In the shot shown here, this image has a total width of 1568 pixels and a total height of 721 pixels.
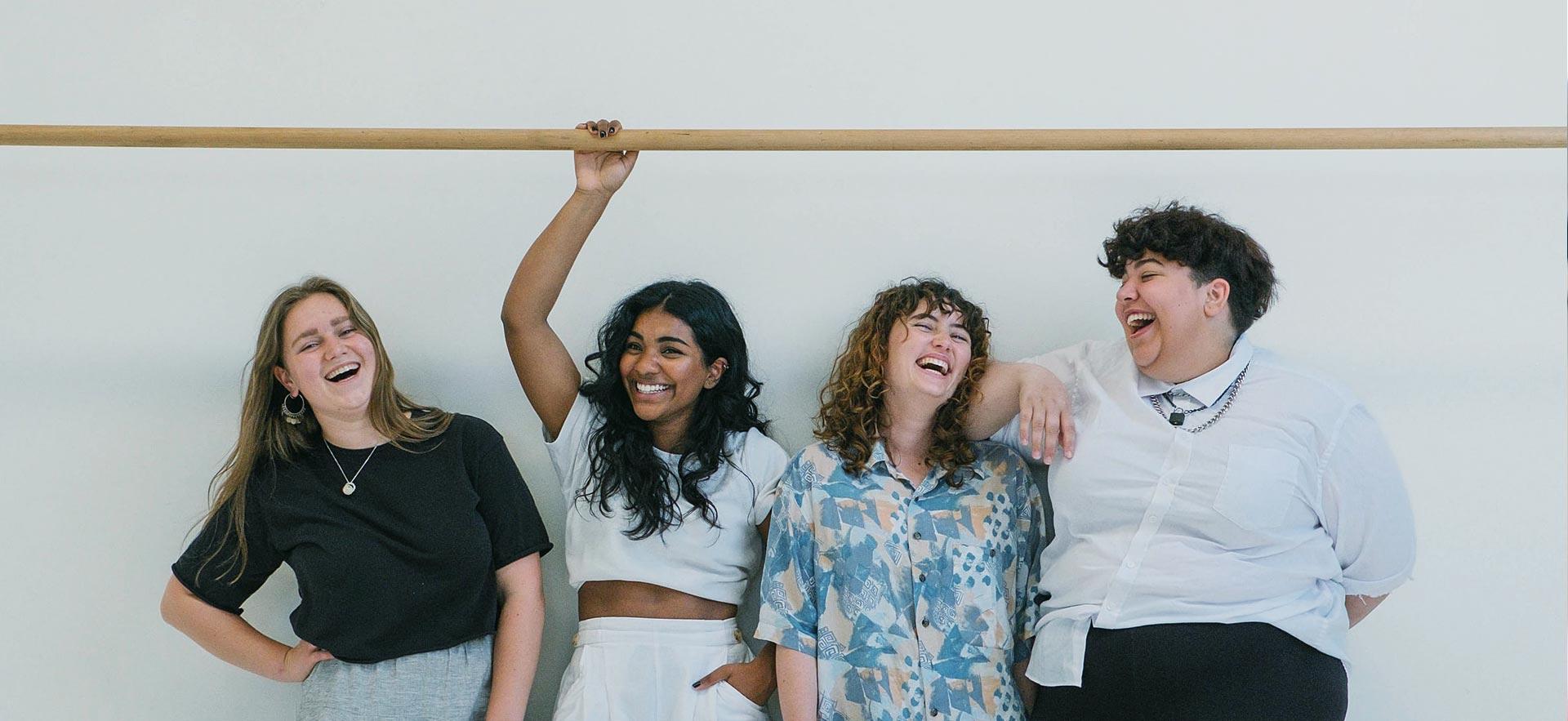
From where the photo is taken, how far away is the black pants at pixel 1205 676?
201cm

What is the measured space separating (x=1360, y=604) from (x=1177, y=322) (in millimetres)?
655

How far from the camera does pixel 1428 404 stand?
2508 millimetres

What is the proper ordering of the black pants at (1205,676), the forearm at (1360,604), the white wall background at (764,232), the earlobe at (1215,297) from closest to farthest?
the black pants at (1205,676) → the earlobe at (1215,297) → the forearm at (1360,604) → the white wall background at (764,232)

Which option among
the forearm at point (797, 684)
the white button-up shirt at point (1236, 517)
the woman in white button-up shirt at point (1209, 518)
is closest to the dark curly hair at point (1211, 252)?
the woman in white button-up shirt at point (1209, 518)

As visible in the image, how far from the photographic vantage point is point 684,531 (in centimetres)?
230

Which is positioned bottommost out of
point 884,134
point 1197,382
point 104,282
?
point 1197,382

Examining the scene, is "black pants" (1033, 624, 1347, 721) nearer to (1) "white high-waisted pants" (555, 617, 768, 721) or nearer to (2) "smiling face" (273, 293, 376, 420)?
(1) "white high-waisted pants" (555, 617, 768, 721)

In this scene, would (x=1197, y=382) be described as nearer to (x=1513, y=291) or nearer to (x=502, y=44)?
(x=1513, y=291)

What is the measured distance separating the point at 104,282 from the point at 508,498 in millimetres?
1062

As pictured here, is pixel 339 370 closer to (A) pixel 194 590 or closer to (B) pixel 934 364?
(A) pixel 194 590

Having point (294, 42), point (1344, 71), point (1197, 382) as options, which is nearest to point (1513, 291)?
point (1344, 71)

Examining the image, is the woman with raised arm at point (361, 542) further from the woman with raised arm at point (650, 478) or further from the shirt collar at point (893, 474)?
the shirt collar at point (893, 474)

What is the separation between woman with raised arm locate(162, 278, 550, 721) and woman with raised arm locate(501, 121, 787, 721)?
13cm

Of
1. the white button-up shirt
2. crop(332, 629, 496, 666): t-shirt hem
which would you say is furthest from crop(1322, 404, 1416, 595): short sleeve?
crop(332, 629, 496, 666): t-shirt hem
